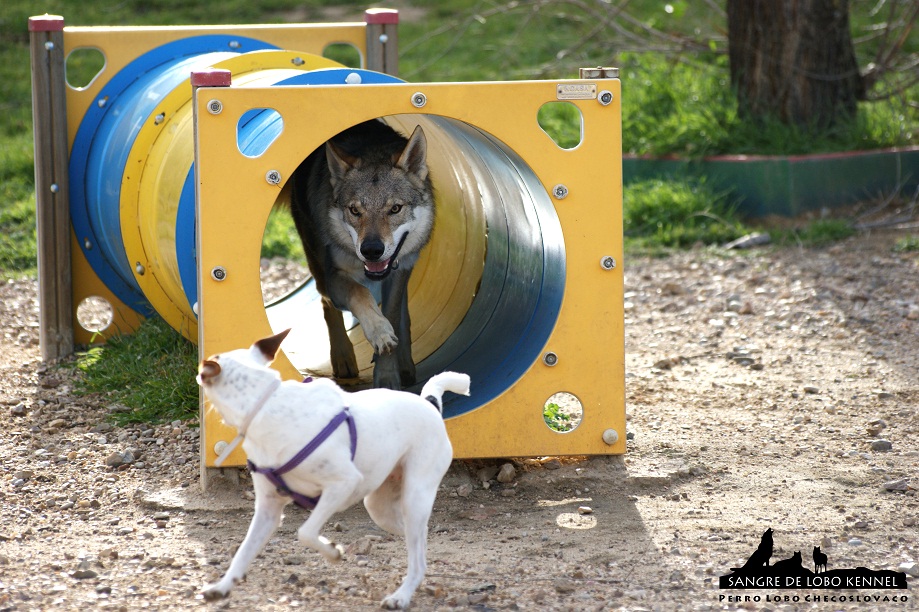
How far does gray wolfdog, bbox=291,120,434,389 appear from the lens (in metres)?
4.86

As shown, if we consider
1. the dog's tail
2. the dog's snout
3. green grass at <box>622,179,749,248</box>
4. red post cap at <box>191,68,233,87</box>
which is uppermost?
red post cap at <box>191,68,233,87</box>

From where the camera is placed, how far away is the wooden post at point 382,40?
6.24m

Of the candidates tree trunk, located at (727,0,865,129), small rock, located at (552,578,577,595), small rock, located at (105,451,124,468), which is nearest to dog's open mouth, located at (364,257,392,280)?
small rock, located at (105,451,124,468)

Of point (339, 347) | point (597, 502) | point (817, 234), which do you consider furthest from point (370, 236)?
point (817, 234)

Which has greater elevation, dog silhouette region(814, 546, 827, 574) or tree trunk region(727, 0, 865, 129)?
tree trunk region(727, 0, 865, 129)

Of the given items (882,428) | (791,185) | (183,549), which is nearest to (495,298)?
(882,428)

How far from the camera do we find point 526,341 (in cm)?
444

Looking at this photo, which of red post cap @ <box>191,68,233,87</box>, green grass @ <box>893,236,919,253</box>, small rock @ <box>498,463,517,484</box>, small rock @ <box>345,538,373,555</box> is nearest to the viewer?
small rock @ <box>345,538,373,555</box>

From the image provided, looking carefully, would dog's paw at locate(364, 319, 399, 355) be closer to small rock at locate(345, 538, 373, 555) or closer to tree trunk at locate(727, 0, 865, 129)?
small rock at locate(345, 538, 373, 555)

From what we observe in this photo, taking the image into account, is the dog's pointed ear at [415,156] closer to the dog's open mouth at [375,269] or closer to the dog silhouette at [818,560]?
the dog's open mouth at [375,269]

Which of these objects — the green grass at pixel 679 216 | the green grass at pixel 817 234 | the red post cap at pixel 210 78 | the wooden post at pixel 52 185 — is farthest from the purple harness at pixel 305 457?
the green grass at pixel 817 234

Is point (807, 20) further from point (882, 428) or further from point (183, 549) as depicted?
point (183, 549)

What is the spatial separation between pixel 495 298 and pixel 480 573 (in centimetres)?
207

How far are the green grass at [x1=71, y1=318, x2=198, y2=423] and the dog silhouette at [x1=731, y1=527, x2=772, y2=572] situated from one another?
252cm
